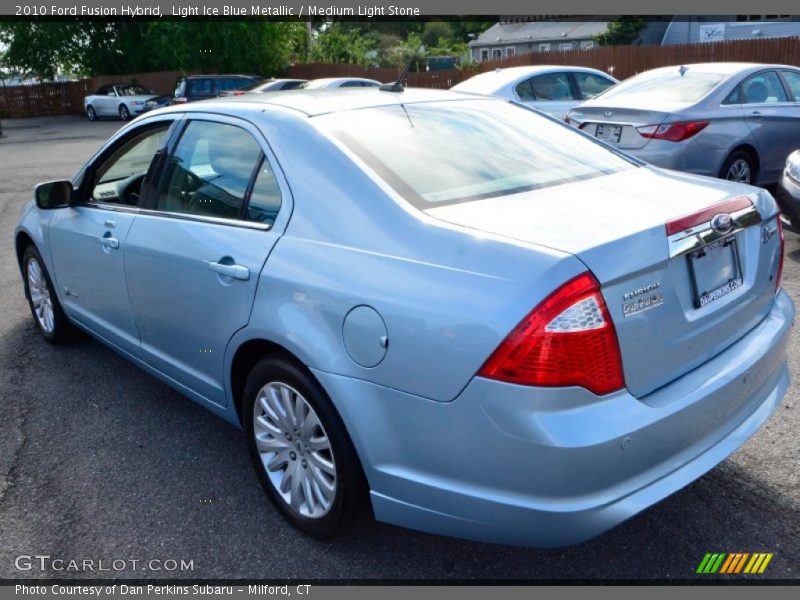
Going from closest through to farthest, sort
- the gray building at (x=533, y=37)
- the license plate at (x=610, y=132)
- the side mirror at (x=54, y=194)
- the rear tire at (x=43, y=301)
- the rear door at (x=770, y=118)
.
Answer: the side mirror at (x=54, y=194), the rear tire at (x=43, y=301), the license plate at (x=610, y=132), the rear door at (x=770, y=118), the gray building at (x=533, y=37)

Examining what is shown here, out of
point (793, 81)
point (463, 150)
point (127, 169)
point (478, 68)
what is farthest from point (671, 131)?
point (478, 68)

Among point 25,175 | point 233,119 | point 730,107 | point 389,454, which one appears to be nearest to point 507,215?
point 389,454

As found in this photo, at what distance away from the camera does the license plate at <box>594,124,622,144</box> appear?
7828 mm

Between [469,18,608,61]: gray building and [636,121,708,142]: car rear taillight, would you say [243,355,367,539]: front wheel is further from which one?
[469,18,608,61]: gray building

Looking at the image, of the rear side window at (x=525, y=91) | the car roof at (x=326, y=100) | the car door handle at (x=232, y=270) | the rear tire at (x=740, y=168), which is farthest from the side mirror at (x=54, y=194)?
the rear side window at (x=525, y=91)

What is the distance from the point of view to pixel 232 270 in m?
3.04

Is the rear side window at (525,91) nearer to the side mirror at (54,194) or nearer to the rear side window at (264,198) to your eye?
the side mirror at (54,194)

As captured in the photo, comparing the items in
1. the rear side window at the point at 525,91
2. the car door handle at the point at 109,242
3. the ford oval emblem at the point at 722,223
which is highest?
the rear side window at the point at 525,91

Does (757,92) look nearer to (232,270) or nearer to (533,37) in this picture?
(232,270)

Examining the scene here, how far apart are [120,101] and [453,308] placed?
107ft

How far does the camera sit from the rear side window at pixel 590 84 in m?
11.5

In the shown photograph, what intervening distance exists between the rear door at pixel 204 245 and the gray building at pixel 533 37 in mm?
44219

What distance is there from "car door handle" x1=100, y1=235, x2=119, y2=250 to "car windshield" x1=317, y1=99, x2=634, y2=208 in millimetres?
1433

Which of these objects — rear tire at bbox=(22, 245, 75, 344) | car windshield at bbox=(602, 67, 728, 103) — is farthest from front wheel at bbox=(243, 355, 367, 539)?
car windshield at bbox=(602, 67, 728, 103)
